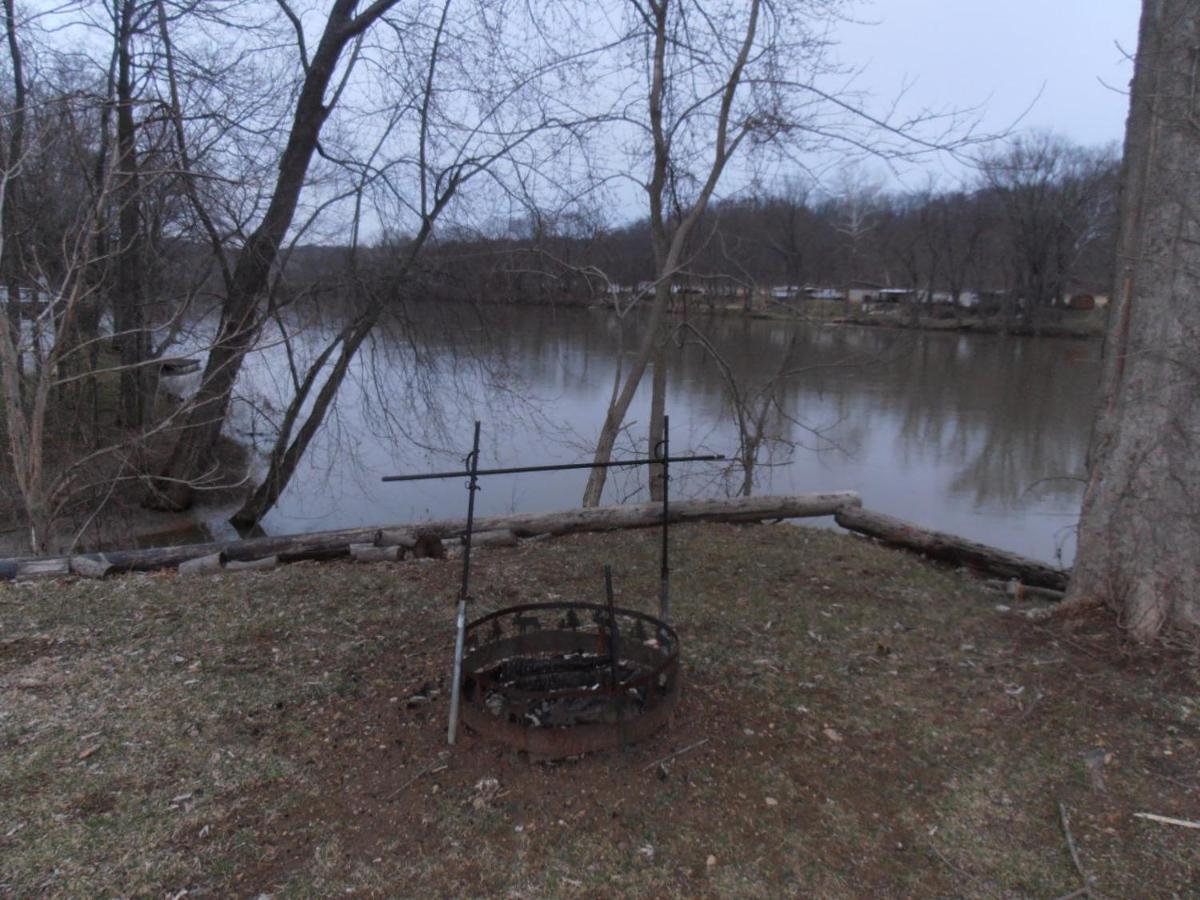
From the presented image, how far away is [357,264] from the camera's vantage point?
8.80 meters

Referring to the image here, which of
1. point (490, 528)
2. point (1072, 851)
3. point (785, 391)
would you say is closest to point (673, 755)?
point (1072, 851)

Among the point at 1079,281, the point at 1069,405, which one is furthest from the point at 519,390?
the point at 1079,281

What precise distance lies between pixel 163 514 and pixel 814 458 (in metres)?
8.58

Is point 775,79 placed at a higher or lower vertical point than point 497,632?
higher

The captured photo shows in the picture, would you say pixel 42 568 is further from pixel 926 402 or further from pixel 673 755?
pixel 926 402

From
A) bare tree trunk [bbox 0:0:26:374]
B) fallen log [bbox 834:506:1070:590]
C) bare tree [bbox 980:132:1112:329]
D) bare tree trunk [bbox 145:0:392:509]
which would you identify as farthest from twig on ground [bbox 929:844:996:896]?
bare tree [bbox 980:132:1112:329]

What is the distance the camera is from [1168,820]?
277 centimetres

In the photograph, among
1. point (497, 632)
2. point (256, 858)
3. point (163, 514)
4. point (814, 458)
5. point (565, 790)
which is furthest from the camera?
point (814, 458)

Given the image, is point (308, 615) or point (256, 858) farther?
point (308, 615)

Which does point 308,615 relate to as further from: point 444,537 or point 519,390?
point 519,390

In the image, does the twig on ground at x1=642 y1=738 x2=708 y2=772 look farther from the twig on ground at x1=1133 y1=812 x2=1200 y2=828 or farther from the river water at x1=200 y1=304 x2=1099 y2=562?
the river water at x1=200 y1=304 x2=1099 y2=562

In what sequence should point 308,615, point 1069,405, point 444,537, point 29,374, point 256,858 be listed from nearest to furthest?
point 256,858
point 308,615
point 444,537
point 29,374
point 1069,405

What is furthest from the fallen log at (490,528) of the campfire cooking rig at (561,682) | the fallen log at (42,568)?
the campfire cooking rig at (561,682)

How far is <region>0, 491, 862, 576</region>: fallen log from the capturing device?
539 centimetres
